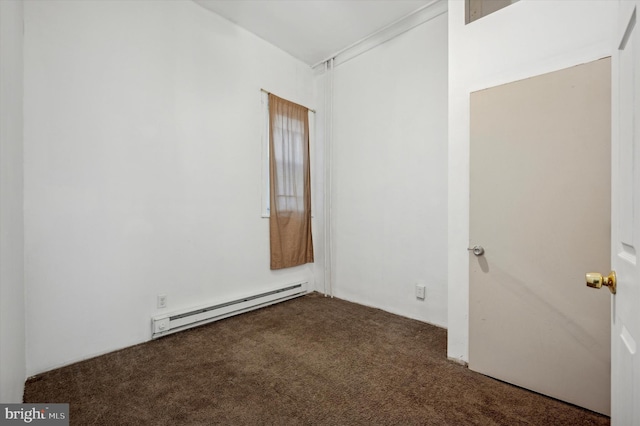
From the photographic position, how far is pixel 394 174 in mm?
3205

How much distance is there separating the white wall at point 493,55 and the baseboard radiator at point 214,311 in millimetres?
1996

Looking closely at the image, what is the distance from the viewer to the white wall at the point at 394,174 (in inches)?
113

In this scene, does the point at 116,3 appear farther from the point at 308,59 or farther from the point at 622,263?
the point at 622,263

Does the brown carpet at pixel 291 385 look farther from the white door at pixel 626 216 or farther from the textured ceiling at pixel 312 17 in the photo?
the textured ceiling at pixel 312 17

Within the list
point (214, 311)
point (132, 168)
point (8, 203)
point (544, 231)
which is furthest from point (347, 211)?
point (8, 203)

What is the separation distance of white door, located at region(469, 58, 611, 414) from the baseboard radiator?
7.05 ft

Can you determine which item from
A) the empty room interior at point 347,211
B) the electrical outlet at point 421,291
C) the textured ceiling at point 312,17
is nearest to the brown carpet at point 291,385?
the empty room interior at point 347,211

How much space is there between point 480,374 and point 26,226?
10.7 ft

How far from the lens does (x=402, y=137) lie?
3127mm

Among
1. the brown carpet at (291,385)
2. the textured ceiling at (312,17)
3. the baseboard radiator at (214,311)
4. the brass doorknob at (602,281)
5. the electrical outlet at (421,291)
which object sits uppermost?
the textured ceiling at (312,17)

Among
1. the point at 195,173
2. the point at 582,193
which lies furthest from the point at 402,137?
the point at 195,173

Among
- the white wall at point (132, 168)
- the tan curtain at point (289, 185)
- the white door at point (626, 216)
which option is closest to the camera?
the white door at point (626, 216)

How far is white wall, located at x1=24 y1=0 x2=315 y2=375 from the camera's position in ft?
6.60

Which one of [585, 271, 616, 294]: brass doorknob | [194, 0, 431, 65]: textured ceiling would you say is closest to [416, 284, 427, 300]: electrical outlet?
[585, 271, 616, 294]: brass doorknob
